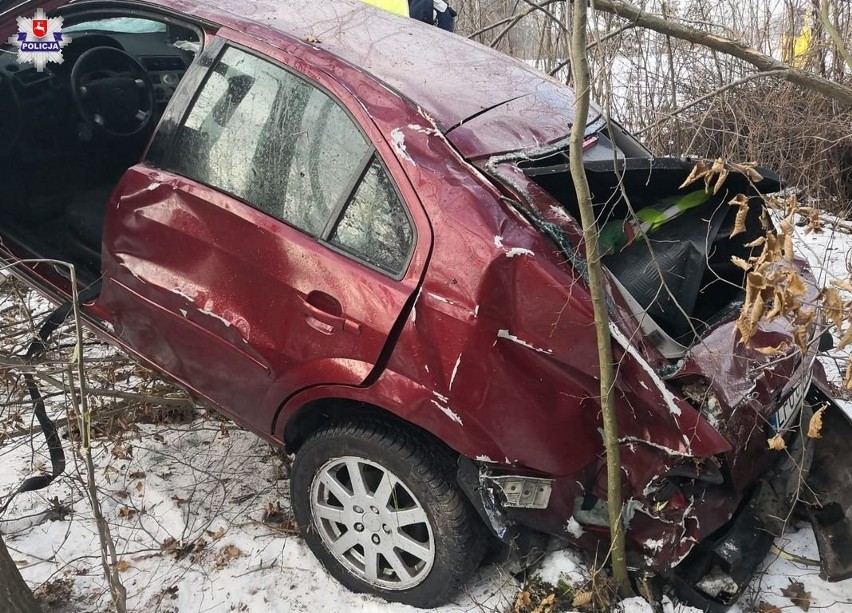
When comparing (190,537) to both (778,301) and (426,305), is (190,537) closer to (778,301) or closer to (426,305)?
(426,305)

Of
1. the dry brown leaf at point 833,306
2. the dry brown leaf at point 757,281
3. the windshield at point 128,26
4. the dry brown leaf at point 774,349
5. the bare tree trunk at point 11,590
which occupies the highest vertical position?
the windshield at point 128,26

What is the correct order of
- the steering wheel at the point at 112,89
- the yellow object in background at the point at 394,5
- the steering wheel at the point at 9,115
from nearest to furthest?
the steering wheel at the point at 112,89
the steering wheel at the point at 9,115
the yellow object in background at the point at 394,5

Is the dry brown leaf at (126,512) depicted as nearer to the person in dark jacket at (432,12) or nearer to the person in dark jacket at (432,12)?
the person in dark jacket at (432,12)

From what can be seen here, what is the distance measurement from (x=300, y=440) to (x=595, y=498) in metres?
1.10

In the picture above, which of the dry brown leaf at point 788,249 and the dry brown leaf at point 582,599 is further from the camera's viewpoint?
the dry brown leaf at point 582,599

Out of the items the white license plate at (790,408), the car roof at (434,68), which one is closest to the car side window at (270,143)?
the car roof at (434,68)

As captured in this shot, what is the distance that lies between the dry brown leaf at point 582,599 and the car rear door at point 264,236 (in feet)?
3.63

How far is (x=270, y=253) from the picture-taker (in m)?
2.10

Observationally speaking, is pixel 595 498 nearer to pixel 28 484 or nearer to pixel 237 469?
pixel 237 469

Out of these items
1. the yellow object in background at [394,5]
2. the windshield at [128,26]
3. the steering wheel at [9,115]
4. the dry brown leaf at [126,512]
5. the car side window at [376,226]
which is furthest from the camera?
the yellow object in background at [394,5]

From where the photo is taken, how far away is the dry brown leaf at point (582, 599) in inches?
86.0

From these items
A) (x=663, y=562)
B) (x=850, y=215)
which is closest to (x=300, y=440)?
(x=663, y=562)

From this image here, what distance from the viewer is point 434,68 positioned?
7.78ft

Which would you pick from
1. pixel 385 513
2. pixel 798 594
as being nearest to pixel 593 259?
pixel 385 513
